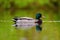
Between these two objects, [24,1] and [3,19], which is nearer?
[3,19]

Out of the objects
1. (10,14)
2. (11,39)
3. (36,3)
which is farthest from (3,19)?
(11,39)

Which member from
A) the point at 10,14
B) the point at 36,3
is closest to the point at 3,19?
the point at 10,14

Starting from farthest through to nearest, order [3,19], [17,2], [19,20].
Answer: [17,2], [3,19], [19,20]

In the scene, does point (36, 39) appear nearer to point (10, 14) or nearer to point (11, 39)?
point (11, 39)

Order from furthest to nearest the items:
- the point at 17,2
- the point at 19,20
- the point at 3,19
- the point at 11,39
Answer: the point at 17,2 → the point at 3,19 → the point at 19,20 → the point at 11,39

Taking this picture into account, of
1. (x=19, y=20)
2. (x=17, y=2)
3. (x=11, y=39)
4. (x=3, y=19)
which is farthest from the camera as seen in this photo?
(x=17, y=2)

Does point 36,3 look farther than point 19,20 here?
→ Yes

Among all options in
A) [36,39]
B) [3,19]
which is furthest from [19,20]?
[36,39]

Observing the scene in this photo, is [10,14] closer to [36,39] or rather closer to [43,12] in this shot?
[43,12]

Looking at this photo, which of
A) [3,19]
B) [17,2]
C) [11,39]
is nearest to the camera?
[11,39]
